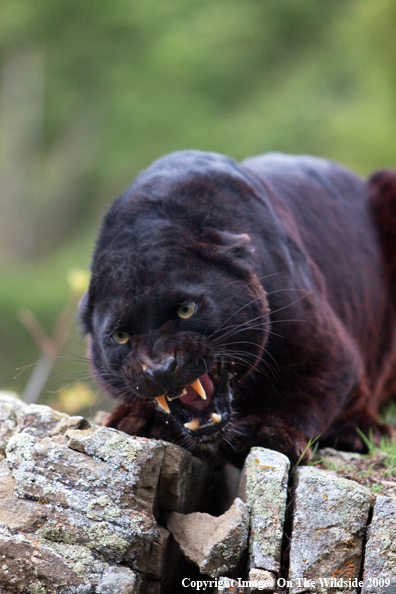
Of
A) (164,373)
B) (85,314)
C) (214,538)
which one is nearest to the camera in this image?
(214,538)

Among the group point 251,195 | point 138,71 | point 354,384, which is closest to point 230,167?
point 251,195

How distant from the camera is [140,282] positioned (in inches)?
112

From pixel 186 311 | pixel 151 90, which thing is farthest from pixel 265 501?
pixel 151 90

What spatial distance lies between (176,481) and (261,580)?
1.67 feet

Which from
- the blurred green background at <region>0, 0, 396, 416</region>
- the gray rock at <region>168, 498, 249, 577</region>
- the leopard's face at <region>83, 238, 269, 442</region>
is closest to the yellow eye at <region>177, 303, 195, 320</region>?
the leopard's face at <region>83, 238, 269, 442</region>

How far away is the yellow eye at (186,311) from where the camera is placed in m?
2.79

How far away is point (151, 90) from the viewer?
14.4 meters

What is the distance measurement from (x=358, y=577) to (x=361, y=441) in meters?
1.39

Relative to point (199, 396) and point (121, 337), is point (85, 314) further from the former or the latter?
point (199, 396)

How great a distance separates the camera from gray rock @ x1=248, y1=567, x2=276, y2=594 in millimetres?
2285

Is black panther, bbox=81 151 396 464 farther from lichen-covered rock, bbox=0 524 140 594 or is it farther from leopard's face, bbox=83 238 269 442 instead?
lichen-covered rock, bbox=0 524 140 594

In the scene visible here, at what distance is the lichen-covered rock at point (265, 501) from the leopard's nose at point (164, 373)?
443mm

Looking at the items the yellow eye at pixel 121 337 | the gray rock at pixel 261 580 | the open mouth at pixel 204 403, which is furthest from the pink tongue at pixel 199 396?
the gray rock at pixel 261 580

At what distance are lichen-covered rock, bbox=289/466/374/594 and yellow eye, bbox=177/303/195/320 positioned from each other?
831 mm
